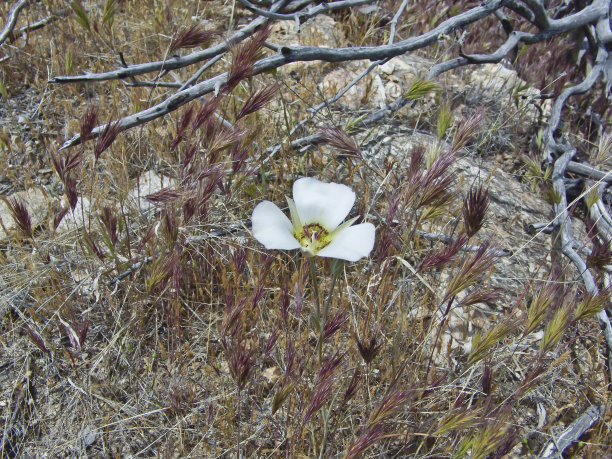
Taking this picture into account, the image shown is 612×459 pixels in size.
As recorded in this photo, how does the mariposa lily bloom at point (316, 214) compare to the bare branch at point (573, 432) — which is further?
the bare branch at point (573, 432)

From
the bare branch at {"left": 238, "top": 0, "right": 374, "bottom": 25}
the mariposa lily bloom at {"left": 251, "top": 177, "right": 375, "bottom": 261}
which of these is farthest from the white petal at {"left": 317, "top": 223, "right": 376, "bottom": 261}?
the bare branch at {"left": 238, "top": 0, "right": 374, "bottom": 25}

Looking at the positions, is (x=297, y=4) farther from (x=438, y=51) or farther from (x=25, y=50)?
(x=25, y=50)

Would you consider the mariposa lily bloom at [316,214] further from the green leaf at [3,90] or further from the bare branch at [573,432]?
the green leaf at [3,90]

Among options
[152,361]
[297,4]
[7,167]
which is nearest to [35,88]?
[7,167]

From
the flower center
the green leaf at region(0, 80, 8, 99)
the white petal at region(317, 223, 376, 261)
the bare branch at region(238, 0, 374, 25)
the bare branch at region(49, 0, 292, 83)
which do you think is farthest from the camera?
the green leaf at region(0, 80, 8, 99)

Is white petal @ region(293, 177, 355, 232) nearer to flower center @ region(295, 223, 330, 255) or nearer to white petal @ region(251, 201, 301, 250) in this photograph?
flower center @ region(295, 223, 330, 255)

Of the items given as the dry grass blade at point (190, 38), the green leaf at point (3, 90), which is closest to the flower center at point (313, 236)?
the dry grass blade at point (190, 38)
